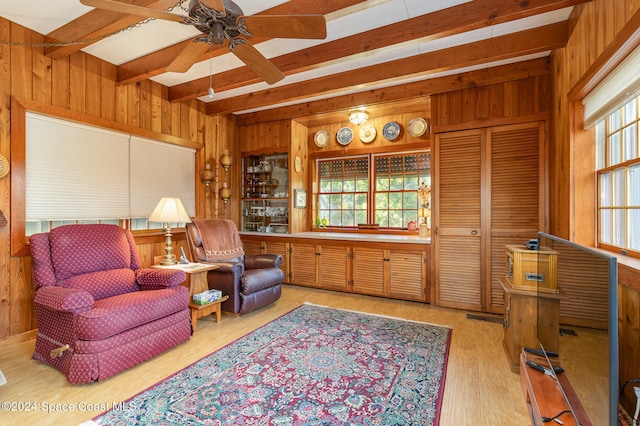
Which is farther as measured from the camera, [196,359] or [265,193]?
[265,193]

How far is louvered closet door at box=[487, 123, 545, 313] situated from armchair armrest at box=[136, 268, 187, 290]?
322 centimetres

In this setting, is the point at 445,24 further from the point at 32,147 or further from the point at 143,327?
the point at 32,147

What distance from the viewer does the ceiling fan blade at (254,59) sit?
80.0 inches

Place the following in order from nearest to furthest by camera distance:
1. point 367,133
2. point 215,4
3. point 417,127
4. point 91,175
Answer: point 215,4 → point 91,175 → point 417,127 → point 367,133

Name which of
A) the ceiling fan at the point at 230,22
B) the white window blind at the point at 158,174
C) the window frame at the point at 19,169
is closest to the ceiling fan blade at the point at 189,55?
the ceiling fan at the point at 230,22

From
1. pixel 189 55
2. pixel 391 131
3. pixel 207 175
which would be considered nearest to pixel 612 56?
pixel 189 55

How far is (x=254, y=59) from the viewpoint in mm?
2211

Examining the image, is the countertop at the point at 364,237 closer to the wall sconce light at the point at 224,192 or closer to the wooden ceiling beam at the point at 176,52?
the wall sconce light at the point at 224,192

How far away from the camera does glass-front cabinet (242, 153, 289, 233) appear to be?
5.10 m

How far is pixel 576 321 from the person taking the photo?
1240 millimetres

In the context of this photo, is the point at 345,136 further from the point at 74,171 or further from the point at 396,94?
the point at 74,171

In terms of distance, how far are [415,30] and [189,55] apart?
1.81m

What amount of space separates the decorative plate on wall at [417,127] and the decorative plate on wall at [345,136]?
3.04 ft

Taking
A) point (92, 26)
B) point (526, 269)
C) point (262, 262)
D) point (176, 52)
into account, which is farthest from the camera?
point (262, 262)
